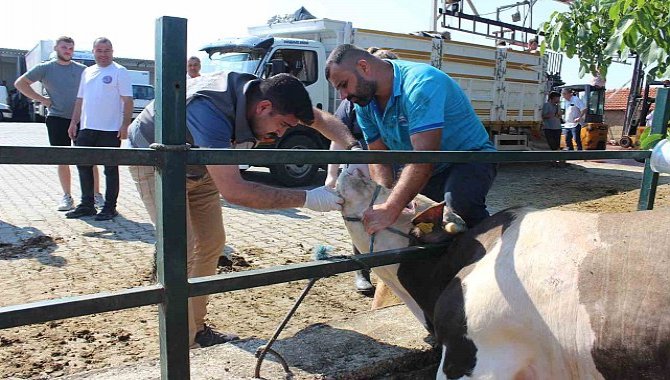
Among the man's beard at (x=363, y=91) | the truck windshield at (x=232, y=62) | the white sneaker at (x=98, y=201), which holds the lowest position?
the white sneaker at (x=98, y=201)

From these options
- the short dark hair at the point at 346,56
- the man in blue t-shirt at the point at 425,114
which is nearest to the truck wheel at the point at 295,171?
the man in blue t-shirt at the point at 425,114

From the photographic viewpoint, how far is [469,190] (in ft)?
9.50

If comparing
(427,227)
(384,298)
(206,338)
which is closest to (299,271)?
(427,227)

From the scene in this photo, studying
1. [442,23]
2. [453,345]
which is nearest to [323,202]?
[453,345]

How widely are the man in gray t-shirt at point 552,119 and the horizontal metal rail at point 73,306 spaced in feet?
45.9

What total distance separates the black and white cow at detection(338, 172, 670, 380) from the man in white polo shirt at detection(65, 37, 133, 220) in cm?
487

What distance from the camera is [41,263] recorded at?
4.75m

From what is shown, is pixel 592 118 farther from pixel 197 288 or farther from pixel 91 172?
pixel 197 288

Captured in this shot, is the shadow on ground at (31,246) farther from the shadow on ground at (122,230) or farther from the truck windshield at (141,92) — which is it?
the truck windshield at (141,92)

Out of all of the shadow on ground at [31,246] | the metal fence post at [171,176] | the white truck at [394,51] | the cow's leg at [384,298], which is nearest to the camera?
the metal fence post at [171,176]

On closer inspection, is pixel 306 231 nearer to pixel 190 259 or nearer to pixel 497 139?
pixel 190 259

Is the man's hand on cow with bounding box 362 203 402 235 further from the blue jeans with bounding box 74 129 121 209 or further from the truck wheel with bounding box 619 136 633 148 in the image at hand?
the truck wheel with bounding box 619 136 633 148

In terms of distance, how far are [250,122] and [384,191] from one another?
2.40 feet

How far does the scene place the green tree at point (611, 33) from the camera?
2383mm
